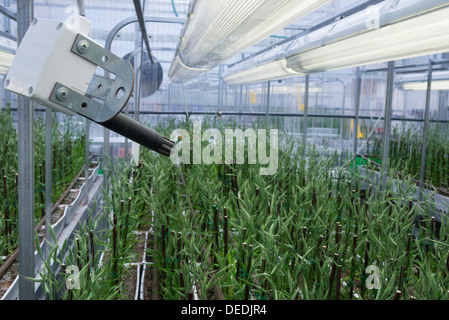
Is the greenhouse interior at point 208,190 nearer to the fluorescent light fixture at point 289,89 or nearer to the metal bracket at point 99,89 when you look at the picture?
the metal bracket at point 99,89

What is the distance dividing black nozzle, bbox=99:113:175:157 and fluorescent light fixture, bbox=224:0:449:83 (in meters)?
0.90

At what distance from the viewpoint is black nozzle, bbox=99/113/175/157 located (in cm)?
55

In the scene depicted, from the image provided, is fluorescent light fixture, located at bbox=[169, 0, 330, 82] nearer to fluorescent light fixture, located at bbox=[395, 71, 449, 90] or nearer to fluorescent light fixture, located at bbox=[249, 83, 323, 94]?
fluorescent light fixture, located at bbox=[395, 71, 449, 90]

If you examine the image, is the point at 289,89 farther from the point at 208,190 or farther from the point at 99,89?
the point at 99,89

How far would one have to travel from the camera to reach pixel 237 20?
1463 millimetres

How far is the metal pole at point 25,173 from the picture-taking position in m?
0.83

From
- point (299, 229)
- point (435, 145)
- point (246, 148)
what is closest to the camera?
point (299, 229)

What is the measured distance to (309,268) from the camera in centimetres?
155

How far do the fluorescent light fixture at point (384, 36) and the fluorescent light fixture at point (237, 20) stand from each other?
32 centimetres

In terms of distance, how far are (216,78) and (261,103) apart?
80cm

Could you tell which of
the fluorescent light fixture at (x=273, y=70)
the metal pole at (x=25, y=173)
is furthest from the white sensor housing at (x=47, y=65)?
the fluorescent light fixture at (x=273, y=70)
